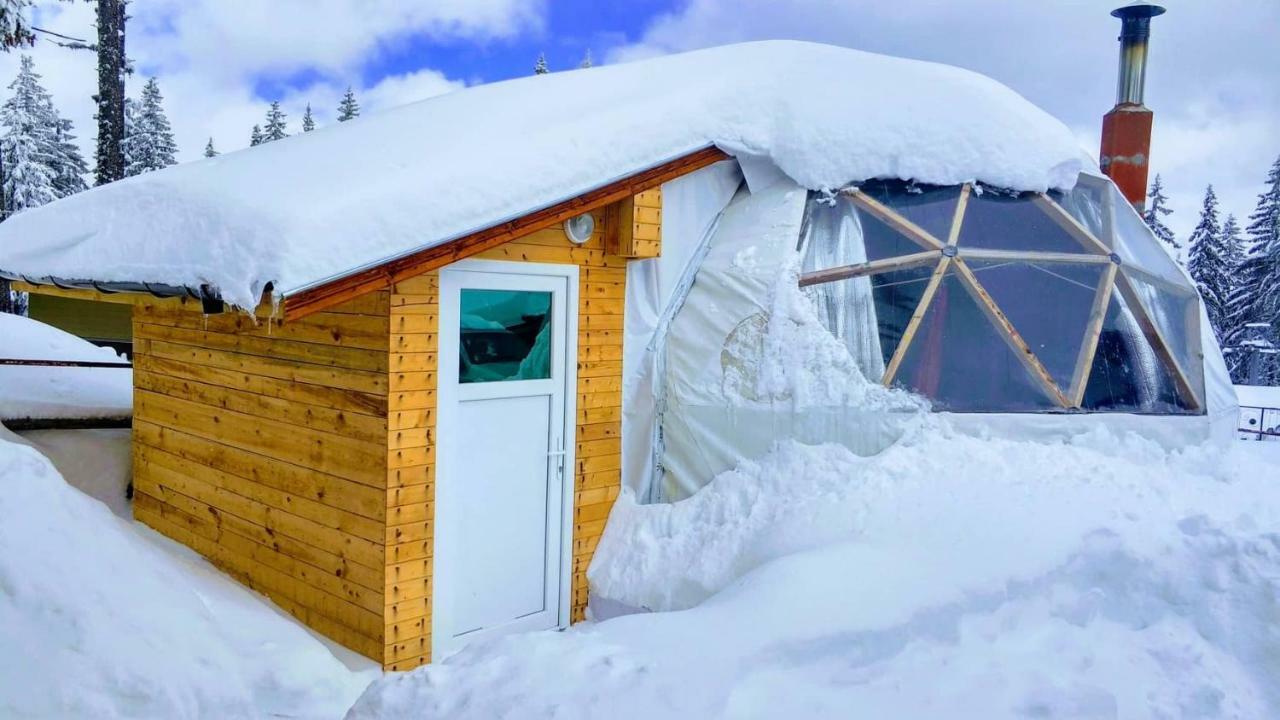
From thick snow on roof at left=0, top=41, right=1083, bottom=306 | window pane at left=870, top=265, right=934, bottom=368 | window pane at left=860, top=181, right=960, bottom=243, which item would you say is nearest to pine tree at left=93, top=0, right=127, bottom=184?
thick snow on roof at left=0, top=41, right=1083, bottom=306

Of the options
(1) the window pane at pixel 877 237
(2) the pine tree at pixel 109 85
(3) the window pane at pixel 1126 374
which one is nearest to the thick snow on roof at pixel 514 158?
(1) the window pane at pixel 877 237

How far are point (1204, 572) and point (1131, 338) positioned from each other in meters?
2.71

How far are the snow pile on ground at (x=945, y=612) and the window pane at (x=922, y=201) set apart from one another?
5.18 ft

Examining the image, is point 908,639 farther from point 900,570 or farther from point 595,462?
point 595,462

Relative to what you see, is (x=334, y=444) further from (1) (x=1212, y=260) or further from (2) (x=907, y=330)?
(1) (x=1212, y=260)

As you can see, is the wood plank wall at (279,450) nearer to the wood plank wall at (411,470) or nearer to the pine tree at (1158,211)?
the wood plank wall at (411,470)

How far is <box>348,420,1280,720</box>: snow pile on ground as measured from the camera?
3.39 m

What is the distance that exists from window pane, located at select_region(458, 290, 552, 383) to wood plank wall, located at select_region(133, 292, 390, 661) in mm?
578

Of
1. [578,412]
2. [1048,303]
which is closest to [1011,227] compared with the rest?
[1048,303]

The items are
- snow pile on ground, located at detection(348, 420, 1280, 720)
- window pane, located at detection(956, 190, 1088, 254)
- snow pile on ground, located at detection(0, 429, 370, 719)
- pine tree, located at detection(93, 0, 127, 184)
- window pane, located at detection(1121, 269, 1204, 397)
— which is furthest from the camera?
pine tree, located at detection(93, 0, 127, 184)

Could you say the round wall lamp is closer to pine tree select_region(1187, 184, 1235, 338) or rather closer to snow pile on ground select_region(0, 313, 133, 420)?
snow pile on ground select_region(0, 313, 133, 420)

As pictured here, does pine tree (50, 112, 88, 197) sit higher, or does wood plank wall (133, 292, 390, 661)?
pine tree (50, 112, 88, 197)

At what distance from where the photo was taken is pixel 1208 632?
11.9 ft

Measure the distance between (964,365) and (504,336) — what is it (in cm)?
291
